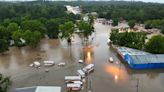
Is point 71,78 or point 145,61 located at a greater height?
point 145,61

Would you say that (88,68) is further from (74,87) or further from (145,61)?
(145,61)

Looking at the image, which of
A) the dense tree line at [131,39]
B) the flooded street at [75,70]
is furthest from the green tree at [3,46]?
the dense tree line at [131,39]

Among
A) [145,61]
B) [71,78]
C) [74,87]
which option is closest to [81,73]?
[71,78]

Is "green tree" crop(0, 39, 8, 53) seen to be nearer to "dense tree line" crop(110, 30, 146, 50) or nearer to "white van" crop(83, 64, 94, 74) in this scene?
"white van" crop(83, 64, 94, 74)

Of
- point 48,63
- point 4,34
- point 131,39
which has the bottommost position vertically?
point 48,63

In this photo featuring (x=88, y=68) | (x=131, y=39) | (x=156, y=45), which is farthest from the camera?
(x=131, y=39)

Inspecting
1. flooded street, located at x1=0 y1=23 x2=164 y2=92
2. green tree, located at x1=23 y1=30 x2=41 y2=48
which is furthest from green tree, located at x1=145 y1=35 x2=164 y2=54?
green tree, located at x1=23 y1=30 x2=41 y2=48

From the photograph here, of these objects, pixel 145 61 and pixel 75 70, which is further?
pixel 145 61

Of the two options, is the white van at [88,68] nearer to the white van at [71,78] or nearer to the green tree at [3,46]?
the white van at [71,78]

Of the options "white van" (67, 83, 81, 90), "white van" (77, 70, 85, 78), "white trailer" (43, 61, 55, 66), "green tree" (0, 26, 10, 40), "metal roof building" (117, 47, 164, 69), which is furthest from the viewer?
"green tree" (0, 26, 10, 40)
